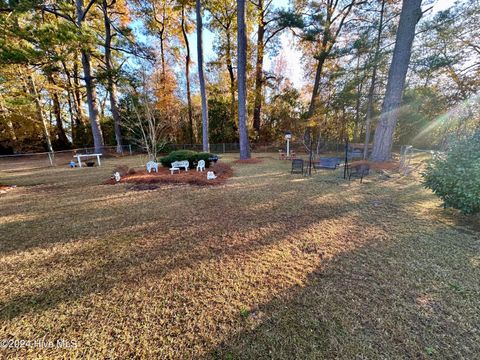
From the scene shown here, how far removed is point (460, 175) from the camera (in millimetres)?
3531

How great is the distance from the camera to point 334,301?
1999 millimetres

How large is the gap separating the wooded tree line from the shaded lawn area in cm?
653

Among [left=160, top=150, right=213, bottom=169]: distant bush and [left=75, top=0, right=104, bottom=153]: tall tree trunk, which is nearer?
[left=160, top=150, right=213, bottom=169]: distant bush

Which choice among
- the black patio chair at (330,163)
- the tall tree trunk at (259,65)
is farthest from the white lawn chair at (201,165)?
the tall tree trunk at (259,65)

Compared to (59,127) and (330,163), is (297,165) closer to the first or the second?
(330,163)

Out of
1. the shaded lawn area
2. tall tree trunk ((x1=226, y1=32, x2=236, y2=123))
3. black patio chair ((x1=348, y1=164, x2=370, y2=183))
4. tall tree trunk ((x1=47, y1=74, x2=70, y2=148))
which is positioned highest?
tall tree trunk ((x1=226, y1=32, x2=236, y2=123))

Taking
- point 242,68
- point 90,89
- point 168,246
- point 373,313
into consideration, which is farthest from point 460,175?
point 90,89

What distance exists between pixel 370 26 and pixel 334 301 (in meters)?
14.8

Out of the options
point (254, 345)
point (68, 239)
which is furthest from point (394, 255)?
point (68, 239)

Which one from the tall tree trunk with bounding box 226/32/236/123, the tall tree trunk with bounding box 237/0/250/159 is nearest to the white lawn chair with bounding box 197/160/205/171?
the tall tree trunk with bounding box 237/0/250/159

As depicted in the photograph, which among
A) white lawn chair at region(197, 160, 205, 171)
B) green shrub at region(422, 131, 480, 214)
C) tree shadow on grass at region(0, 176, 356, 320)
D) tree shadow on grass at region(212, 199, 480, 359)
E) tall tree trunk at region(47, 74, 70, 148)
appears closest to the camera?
tree shadow on grass at region(212, 199, 480, 359)

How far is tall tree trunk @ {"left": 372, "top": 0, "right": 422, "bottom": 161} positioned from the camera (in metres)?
8.13

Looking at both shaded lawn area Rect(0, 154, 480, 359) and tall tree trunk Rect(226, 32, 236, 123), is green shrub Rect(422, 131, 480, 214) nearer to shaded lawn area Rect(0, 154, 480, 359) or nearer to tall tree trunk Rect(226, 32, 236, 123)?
shaded lawn area Rect(0, 154, 480, 359)

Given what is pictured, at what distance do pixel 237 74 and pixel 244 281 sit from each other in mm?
12326
